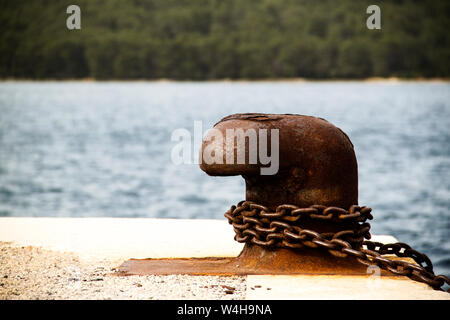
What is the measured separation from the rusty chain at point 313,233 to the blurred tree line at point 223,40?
66.2 metres

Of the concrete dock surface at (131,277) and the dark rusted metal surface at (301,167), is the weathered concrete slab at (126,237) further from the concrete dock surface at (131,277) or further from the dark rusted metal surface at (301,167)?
the dark rusted metal surface at (301,167)

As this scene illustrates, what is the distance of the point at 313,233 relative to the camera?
4.15 meters

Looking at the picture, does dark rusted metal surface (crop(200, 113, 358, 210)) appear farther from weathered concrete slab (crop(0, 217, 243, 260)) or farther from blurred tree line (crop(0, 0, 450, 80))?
blurred tree line (crop(0, 0, 450, 80))

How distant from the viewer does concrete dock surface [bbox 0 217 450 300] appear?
3869 mm

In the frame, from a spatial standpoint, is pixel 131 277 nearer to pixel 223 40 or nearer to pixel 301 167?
pixel 301 167

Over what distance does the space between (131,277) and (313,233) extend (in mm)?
1100

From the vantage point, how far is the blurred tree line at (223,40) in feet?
234

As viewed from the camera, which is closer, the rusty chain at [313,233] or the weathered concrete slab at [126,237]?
the rusty chain at [313,233]

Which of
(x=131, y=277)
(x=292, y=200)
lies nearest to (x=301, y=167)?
(x=292, y=200)

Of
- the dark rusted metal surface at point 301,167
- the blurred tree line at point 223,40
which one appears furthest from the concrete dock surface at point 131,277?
the blurred tree line at point 223,40

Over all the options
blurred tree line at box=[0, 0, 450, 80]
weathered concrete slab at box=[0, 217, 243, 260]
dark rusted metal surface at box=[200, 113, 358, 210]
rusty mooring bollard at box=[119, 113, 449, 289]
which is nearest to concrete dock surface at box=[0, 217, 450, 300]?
weathered concrete slab at box=[0, 217, 243, 260]

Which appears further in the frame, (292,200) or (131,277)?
(292,200)

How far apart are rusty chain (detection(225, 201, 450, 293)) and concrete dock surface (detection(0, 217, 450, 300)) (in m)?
0.10
